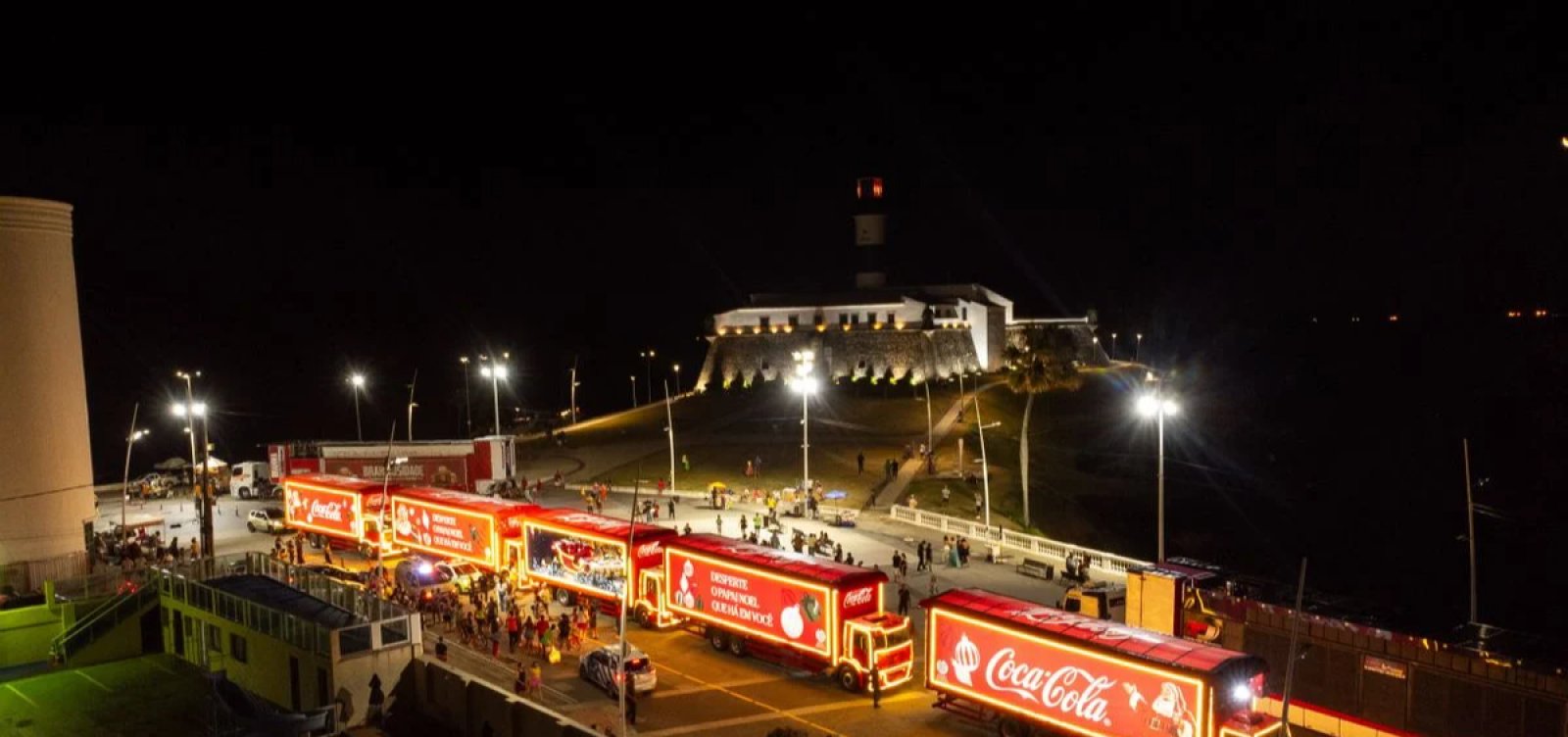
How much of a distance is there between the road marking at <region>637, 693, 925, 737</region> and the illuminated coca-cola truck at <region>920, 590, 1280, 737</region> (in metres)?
1.47

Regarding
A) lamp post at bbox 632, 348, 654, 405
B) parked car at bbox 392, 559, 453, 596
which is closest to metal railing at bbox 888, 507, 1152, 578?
parked car at bbox 392, 559, 453, 596

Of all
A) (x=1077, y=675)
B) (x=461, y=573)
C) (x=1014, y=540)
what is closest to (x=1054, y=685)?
(x=1077, y=675)

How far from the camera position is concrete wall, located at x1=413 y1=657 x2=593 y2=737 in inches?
683

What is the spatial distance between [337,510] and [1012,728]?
2997cm

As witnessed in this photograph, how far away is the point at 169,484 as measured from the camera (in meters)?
56.0

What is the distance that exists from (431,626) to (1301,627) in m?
22.8

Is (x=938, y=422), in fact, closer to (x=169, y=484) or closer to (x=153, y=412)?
(x=169, y=484)

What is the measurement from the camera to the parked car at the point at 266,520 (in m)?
43.7

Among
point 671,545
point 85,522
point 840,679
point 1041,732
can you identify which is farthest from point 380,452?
point 1041,732

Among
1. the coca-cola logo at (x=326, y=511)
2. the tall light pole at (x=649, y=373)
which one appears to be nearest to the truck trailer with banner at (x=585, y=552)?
the coca-cola logo at (x=326, y=511)

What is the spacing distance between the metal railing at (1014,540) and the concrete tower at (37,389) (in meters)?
31.2

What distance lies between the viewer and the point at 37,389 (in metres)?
31.2

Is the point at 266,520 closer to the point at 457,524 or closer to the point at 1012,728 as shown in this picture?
the point at 457,524

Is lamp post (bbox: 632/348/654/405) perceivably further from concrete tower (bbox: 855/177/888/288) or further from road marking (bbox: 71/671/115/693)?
road marking (bbox: 71/671/115/693)
